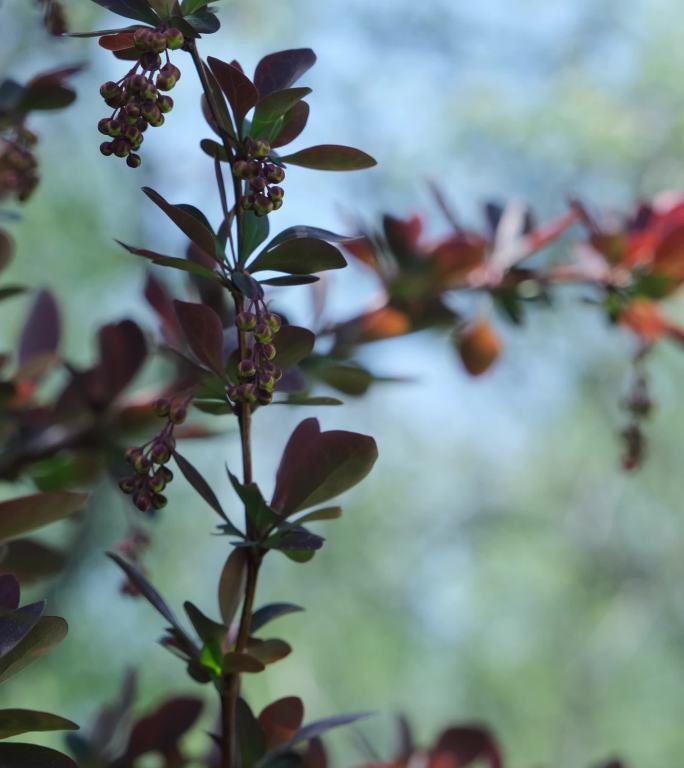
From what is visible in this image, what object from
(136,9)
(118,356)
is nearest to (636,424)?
(118,356)

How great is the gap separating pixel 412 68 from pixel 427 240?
19.3 ft

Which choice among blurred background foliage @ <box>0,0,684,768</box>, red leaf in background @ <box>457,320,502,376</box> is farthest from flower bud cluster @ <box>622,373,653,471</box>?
blurred background foliage @ <box>0,0,684,768</box>

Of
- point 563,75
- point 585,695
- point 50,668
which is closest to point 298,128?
point 50,668

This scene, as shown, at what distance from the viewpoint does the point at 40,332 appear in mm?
581

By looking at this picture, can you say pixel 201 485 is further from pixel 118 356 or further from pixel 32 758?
pixel 118 356

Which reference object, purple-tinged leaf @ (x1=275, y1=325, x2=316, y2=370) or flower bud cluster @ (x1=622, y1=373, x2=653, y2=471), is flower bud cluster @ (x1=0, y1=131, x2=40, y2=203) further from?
flower bud cluster @ (x1=622, y1=373, x2=653, y2=471)

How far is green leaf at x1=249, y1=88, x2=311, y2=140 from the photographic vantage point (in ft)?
1.01

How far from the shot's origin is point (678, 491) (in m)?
5.47

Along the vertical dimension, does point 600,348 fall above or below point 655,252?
above

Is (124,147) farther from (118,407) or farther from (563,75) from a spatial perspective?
(563,75)

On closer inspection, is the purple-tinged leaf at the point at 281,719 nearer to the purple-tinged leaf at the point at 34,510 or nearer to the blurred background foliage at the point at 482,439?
the purple-tinged leaf at the point at 34,510

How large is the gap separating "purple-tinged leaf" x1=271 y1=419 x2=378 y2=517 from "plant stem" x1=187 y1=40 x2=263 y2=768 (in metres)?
0.02

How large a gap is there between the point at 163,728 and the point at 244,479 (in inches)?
6.3

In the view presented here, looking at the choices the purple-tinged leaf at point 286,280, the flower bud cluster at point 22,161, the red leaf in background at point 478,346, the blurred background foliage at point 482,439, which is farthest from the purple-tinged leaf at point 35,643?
the blurred background foliage at point 482,439
